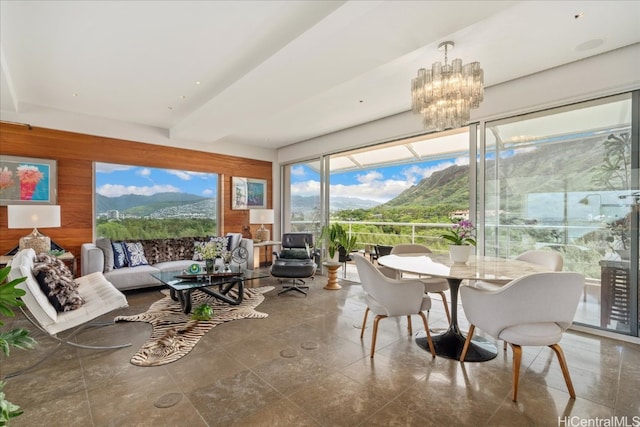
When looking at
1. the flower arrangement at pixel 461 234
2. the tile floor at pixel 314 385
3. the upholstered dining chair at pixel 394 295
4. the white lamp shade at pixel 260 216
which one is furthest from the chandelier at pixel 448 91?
the white lamp shade at pixel 260 216

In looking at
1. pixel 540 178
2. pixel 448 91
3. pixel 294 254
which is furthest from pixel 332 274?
pixel 448 91

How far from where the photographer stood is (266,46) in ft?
9.62

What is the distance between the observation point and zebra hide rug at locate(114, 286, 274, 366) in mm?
2695

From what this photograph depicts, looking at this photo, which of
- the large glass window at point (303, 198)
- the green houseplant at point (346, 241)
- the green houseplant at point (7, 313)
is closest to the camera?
the green houseplant at point (7, 313)

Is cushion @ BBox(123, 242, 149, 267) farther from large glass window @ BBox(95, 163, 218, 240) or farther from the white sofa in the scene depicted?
large glass window @ BBox(95, 163, 218, 240)

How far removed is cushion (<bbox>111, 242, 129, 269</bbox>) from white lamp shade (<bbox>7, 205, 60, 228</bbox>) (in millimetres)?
822

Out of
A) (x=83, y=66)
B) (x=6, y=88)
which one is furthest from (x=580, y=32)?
(x=6, y=88)

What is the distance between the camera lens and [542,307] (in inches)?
80.3

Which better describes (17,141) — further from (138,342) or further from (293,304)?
(293,304)

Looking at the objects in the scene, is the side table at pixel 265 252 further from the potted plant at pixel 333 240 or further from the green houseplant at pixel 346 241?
the green houseplant at pixel 346 241

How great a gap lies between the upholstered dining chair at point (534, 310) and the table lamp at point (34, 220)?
522 cm

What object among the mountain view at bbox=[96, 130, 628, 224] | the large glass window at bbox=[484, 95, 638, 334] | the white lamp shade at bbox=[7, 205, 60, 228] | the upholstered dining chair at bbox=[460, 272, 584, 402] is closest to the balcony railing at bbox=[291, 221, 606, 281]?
the large glass window at bbox=[484, 95, 638, 334]

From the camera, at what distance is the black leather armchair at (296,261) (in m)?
4.68

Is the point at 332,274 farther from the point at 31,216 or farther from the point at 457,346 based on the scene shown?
the point at 31,216
